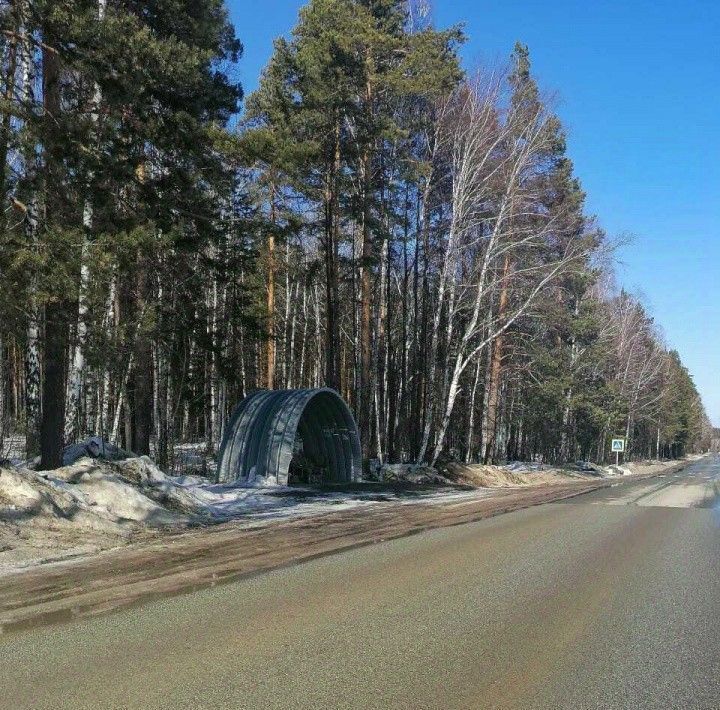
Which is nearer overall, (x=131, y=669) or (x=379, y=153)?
(x=131, y=669)

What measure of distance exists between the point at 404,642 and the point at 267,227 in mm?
11964

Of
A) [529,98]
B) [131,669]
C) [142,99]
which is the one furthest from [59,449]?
[529,98]

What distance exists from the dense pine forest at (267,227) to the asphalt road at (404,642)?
6.68m

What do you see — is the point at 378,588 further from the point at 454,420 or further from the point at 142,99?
the point at 454,420

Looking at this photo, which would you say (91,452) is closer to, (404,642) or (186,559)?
(186,559)

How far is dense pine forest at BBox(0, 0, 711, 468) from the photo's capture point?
12641mm

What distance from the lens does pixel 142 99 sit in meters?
13.7

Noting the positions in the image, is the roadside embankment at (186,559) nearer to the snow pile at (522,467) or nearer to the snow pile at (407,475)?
the snow pile at (407,475)

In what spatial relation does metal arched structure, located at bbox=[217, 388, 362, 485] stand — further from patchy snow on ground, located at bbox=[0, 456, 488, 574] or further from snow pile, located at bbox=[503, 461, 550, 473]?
snow pile, located at bbox=[503, 461, 550, 473]

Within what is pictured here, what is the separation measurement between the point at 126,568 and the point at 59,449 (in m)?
6.99

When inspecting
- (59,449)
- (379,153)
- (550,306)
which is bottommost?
(59,449)

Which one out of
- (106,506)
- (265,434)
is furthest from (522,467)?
(106,506)

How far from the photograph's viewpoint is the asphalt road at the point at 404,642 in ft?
15.3

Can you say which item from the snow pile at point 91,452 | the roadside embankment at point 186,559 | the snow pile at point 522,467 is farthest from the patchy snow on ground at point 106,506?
the snow pile at point 522,467
